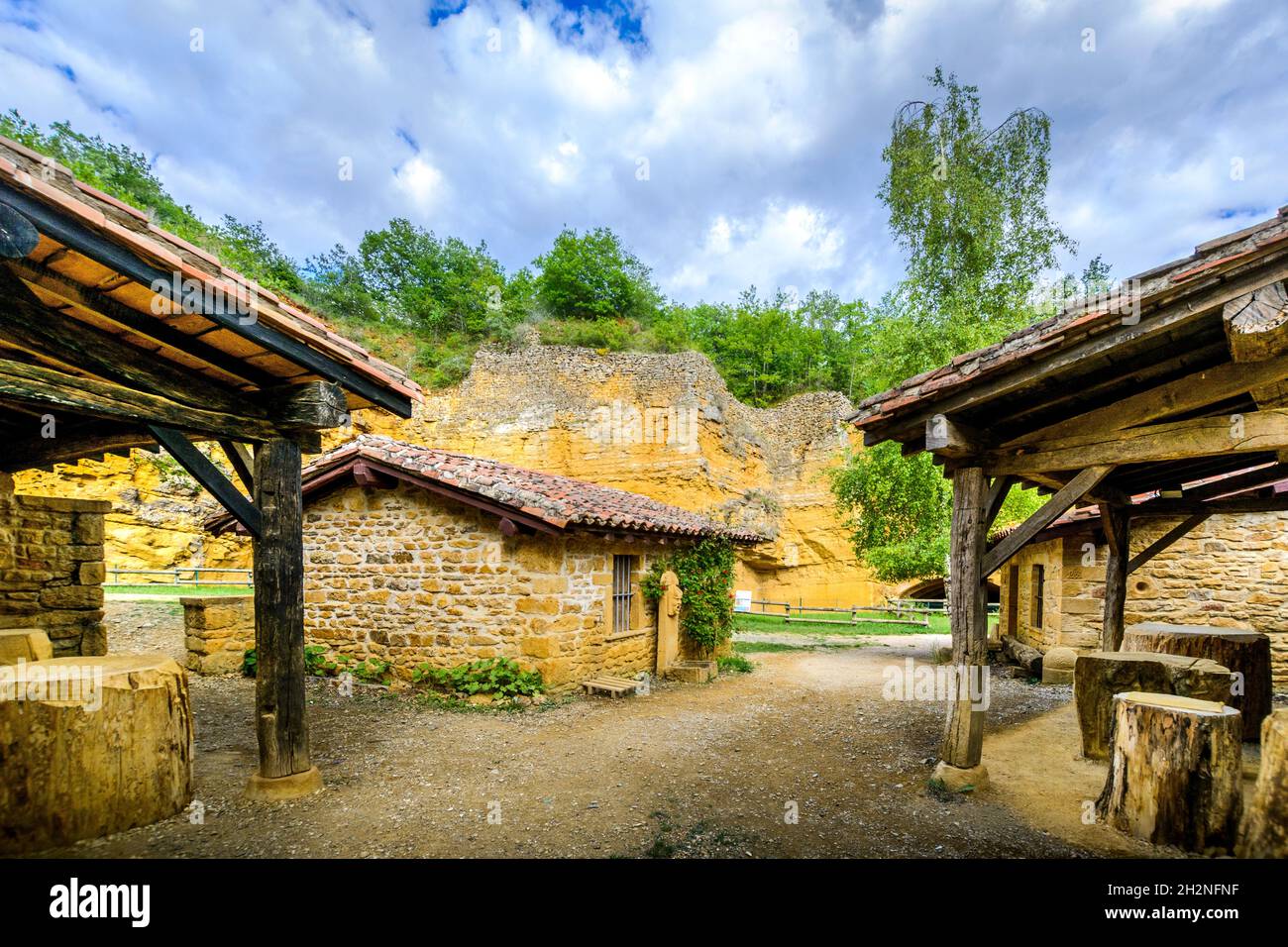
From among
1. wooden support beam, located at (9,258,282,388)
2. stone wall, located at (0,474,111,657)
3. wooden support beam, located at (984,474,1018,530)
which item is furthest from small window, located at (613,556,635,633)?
stone wall, located at (0,474,111,657)

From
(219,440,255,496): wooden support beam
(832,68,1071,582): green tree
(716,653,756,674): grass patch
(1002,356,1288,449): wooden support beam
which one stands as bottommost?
(716,653,756,674): grass patch

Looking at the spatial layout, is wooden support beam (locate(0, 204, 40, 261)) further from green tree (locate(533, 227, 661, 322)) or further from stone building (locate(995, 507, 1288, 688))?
green tree (locate(533, 227, 661, 322))

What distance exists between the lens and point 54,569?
7145mm

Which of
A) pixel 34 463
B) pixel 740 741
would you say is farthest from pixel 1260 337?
pixel 34 463

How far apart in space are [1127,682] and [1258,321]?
3595 mm

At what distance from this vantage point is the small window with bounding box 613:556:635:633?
9266mm

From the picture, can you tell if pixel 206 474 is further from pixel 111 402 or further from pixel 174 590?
pixel 174 590

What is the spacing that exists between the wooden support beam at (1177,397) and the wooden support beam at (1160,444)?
71 mm

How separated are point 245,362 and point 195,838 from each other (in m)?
3.32

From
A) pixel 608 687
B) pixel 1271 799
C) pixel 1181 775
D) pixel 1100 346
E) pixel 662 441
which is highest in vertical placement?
pixel 662 441

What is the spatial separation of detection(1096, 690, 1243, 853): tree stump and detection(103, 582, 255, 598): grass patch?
56.8ft

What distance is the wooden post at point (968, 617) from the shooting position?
4.55 metres

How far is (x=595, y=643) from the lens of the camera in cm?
872

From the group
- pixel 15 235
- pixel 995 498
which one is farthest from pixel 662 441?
pixel 15 235
